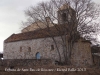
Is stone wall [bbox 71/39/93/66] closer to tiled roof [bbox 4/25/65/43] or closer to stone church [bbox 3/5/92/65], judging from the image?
stone church [bbox 3/5/92/65]

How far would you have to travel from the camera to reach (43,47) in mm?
34375

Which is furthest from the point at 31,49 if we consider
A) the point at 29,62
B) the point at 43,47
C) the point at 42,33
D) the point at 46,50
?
the point at 29,62

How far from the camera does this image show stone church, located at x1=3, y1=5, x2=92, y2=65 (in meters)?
31.9

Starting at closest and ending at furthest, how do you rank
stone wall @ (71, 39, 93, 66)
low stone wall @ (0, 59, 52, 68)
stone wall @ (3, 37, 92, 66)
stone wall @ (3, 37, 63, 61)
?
low stone wall @ (0, 59, 52, 68) < stone wall @ (71, 39, 93, 66) < stone wall @ (3, 37, 92, 66) < stone wall @ (3, 37, 63, 61)

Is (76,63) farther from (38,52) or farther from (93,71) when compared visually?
(93,71)

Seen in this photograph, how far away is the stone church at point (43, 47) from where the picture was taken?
31.9m

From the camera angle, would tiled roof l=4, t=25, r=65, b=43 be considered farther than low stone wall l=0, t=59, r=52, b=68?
Yes

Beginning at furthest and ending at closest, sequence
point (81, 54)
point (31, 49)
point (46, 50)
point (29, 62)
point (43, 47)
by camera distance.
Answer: point (31, 49) < point (43, 47) < point (46, 50) < point (81, 54) < point (29, 62)

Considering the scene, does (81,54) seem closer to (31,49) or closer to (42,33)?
(42,33)

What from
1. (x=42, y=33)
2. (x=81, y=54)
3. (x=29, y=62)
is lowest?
(x=29, y=62)

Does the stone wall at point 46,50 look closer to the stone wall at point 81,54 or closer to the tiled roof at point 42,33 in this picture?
the stone wall at point 81,54

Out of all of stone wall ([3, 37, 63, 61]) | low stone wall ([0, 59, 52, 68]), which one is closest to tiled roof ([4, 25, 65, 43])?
stone wall ([3, 37, 63, 61])

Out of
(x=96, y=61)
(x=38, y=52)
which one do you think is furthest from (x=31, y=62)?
(x=96, y=61)

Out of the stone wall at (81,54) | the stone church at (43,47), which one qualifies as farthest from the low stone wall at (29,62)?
the stone wall at (81,54)
